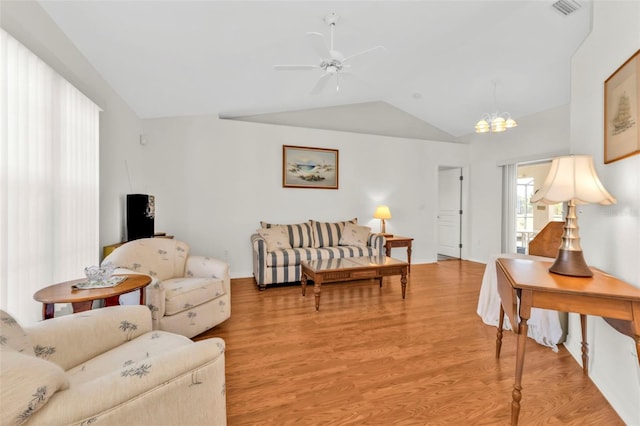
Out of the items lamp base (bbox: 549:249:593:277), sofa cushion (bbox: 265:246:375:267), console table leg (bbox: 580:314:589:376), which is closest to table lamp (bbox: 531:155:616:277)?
lamp base (bbox: 549:249:593:277)

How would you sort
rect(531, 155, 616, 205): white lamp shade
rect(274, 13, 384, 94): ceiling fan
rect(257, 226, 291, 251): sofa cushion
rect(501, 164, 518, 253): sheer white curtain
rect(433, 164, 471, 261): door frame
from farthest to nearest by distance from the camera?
rect(433, 164, 471, 261): door frame → rect(501, 164, 518, 253): sheer white curtain → rect(257, 226, 291, 251): sofa cushion → rect(274, 13, 384, 94): ceiling fan → rect(531, 155, 616, 205): white lamp shade

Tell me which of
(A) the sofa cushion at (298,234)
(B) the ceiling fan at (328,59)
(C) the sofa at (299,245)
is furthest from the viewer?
(A) the sofa cushion at (298,234)

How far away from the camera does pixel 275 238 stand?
163 inches

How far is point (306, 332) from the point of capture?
8.21 ft

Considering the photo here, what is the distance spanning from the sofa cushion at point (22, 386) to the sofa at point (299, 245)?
3.07 metres

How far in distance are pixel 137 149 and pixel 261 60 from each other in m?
2.05

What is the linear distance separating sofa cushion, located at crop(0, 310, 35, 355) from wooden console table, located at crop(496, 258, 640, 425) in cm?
206

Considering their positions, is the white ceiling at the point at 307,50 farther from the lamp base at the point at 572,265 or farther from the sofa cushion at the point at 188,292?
the lamp base at the point at 572,265

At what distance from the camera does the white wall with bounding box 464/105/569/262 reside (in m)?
4.48

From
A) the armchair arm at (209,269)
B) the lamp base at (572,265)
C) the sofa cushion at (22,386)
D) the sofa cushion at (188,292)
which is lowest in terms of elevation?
the sofa cushion at (188,292)

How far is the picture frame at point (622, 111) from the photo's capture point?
1.43 m

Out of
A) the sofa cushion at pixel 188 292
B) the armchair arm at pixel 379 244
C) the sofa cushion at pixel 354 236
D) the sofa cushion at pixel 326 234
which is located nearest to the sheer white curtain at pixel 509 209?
the armchair arm at pixel 379 244

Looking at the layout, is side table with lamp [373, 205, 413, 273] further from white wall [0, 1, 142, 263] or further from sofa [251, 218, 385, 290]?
white wall [0, 1, 142, 263]

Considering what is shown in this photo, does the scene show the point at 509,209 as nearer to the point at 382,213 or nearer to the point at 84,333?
the point at 382,213
